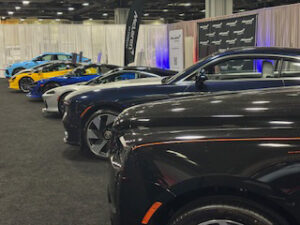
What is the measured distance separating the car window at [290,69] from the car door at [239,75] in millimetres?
74

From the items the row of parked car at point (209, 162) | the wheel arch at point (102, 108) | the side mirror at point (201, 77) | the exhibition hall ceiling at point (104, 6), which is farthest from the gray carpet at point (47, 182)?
the exhibition hall ceiling at point (104, 6)

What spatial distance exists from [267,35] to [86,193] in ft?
29.9

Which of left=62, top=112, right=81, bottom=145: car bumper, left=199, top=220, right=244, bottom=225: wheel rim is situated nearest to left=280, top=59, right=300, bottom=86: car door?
left=62, top=112, right=81, bottom=145: car bumper

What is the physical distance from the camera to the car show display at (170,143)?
1.71 m

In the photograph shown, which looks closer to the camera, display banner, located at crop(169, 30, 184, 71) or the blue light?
display banner, located at crop(169, 30, 184, 71)

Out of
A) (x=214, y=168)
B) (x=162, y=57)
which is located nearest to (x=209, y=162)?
(x=214, y=168)

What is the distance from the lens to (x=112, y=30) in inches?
869

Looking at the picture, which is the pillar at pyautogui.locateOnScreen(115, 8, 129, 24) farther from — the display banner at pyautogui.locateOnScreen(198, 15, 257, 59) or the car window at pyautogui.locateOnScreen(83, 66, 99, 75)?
the car window at pyautogui.locateOnScreen(83, 66, 99, 75)

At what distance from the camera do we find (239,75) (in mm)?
4684

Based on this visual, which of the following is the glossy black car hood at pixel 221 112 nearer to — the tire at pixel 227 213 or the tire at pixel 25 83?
the tire at pixel 227 213

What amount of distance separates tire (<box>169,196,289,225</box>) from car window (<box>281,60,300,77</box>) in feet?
10.2

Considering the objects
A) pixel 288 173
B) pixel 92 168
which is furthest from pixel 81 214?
pixel 288 173

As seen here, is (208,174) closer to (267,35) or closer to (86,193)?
(86,193)

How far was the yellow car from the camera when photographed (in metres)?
12.6
